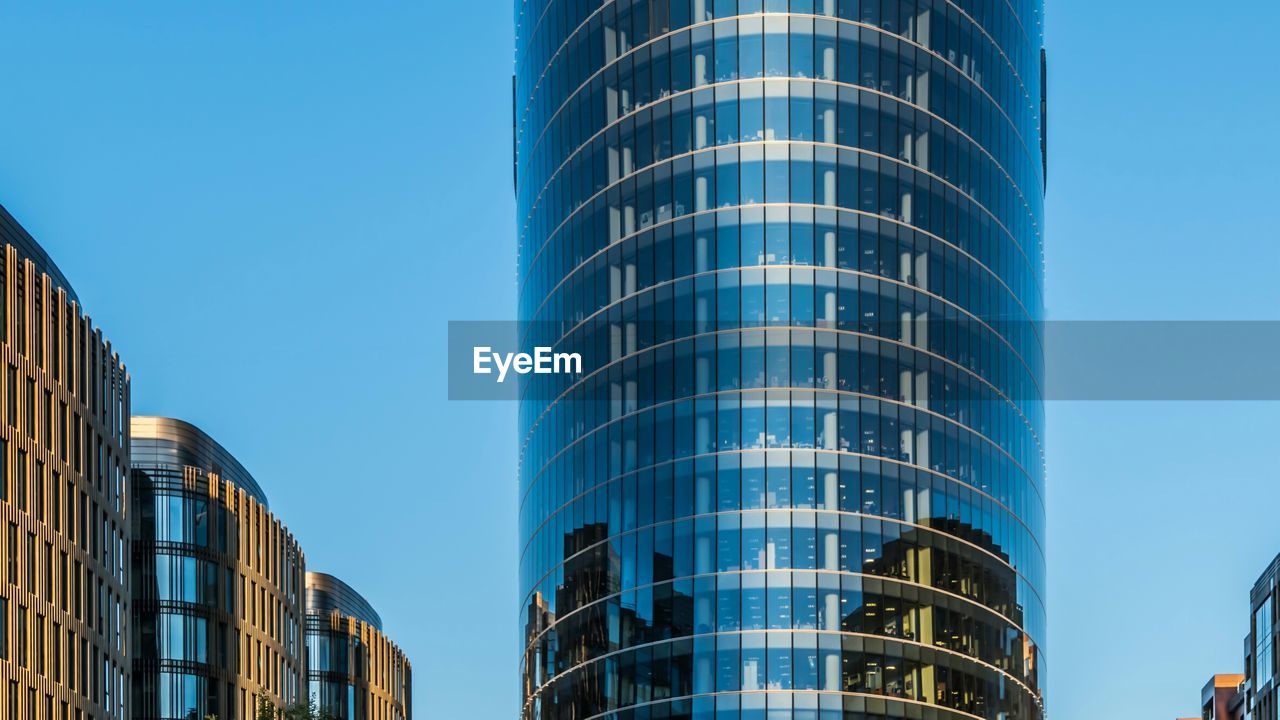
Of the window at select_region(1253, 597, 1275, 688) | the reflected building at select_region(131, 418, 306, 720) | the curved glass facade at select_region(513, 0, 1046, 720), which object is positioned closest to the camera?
the curved glass facade at select_region(513, 0, 1046, 720)

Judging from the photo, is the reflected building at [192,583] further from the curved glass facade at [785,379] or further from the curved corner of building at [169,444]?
the curved glass facade at [785,379]

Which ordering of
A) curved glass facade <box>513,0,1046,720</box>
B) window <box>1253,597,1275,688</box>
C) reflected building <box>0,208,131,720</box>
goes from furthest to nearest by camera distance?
1. window <box>1253,597,1275,688</box>
2. curved glass facade <box>513,0,1046,720</box>
3. reflected building <box>0,208,131,720</box>

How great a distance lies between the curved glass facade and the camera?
117m

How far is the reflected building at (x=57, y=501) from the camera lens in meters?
101

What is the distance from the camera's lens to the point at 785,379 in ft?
393

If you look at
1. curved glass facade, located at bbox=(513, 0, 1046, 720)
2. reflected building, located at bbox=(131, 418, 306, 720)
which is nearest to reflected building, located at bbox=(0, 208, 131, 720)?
reflected building, located at bbox=(131, 418, 306, 720)

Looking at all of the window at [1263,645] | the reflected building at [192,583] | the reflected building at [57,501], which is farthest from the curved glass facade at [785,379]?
the window at [1263,645]

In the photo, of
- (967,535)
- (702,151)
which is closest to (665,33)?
(702,151)

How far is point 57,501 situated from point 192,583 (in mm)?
40256

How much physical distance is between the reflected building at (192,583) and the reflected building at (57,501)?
865 inches

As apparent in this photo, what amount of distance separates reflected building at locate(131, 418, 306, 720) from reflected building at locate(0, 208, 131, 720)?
72.1 ft

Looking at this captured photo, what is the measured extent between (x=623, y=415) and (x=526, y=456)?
1370 centimetres

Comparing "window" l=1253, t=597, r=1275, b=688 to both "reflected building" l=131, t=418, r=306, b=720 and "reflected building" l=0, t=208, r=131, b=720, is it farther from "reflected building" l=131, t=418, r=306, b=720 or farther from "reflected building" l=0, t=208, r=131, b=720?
"reflected building" l=0, t=208, r=131, b=720

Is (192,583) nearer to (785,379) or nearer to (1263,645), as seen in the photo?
(785,379)
